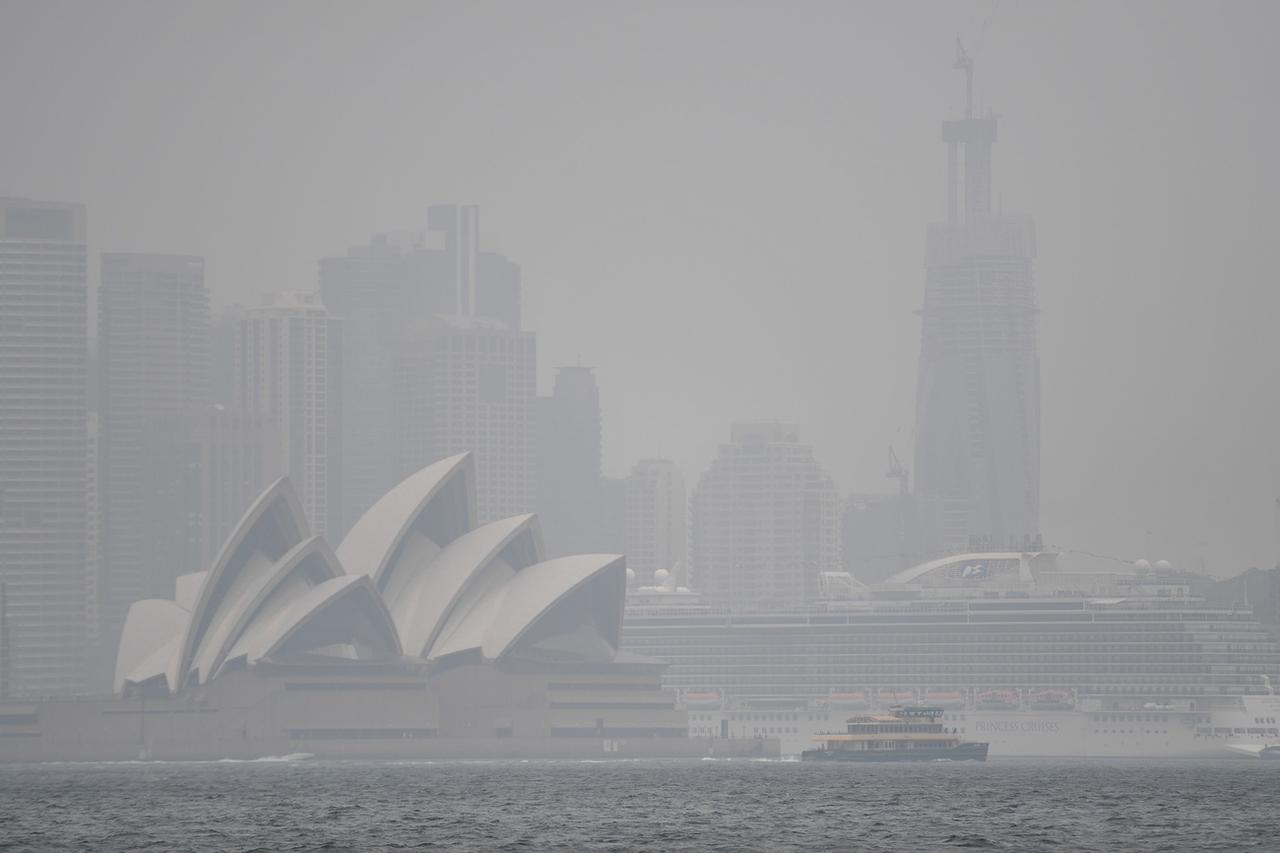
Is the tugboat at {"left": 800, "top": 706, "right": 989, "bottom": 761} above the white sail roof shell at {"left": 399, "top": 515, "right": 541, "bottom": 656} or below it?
below

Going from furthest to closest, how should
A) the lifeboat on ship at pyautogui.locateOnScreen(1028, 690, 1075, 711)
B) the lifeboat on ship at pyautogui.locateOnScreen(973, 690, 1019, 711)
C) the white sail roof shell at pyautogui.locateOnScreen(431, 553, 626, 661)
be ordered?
the lifeboat on ship at pyautogui.locateOnScreen(973, 690, 1019, 711) → the lifeboat on ship at pyautogui.locateOnScreen(1028, 690, 1075, 711) → the white sail roof shell at pyautogui.locateOnScreen(431, 553, 626, 661)

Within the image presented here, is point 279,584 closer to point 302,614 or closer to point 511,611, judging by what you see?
point 302,614

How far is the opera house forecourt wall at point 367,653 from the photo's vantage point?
6447 inches

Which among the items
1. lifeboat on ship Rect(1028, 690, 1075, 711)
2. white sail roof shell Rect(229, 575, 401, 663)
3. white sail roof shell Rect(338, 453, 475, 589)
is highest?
white sail roof shell Rect(338, 453, 475, 589)

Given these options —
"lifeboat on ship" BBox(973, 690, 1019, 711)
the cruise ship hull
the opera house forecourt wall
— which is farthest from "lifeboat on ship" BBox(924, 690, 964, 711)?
the opera house forecourt wall

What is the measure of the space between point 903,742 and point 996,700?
1991 inches

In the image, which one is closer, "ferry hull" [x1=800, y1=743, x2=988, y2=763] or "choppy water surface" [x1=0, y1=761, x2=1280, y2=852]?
"choppy water surface" [x1=0, y1=761, x2=1280, y2=852]

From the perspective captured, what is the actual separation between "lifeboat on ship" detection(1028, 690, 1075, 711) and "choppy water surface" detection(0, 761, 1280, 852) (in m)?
52.4

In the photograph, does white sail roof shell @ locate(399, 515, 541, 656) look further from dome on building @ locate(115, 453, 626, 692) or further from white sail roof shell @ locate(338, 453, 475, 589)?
white sail roof shell @ locate(338, 453, 475, 589)

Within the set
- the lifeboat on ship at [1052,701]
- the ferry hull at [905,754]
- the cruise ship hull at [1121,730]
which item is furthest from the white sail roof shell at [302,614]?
the lifeboat on ship at [1052,701]

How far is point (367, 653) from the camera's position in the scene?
6629 inches

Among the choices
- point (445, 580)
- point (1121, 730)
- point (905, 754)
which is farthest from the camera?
point (1121, 730)

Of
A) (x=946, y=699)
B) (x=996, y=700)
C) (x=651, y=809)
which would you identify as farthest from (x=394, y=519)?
(x=651, y=809)

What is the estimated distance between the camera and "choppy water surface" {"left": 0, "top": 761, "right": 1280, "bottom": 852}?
252 feet
